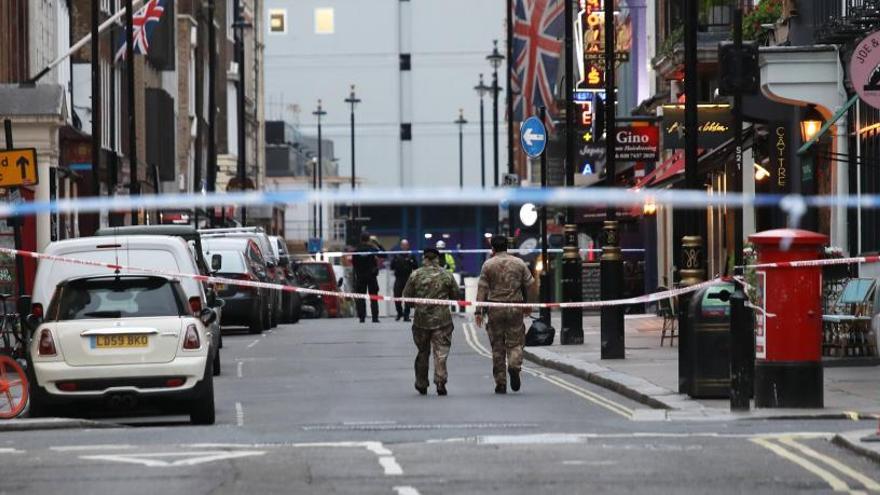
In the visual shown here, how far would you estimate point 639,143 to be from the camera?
137 feet

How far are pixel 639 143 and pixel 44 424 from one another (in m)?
25.1

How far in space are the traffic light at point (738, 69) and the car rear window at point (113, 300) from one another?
5.53 metres

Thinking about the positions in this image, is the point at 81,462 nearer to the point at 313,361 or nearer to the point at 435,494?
the point at 435,494

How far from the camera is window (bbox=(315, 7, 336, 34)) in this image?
112 metres

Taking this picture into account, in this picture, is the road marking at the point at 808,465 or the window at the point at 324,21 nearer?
the road marking at the point at 808,465

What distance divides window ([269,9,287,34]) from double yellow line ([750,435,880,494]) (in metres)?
99.0

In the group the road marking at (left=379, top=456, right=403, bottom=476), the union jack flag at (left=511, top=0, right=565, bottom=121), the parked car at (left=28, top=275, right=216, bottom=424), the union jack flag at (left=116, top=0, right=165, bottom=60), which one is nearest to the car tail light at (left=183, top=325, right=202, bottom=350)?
the parked car at (left=28, top=275, right=216, bottom=424)

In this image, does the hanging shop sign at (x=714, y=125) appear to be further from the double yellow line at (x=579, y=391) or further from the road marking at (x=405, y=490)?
the road marking at (x=405, y=490)

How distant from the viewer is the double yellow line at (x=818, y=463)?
1266 centimetres

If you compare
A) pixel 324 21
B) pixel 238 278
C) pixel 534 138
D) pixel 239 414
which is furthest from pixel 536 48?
pixel 324 21

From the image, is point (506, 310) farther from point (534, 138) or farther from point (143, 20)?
point (143, 20)

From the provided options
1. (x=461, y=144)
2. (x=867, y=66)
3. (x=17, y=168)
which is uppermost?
(x=461, y=144)

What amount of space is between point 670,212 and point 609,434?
31.9 m

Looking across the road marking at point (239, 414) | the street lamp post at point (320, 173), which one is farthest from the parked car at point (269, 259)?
the street lamp post at point (320, 173)
